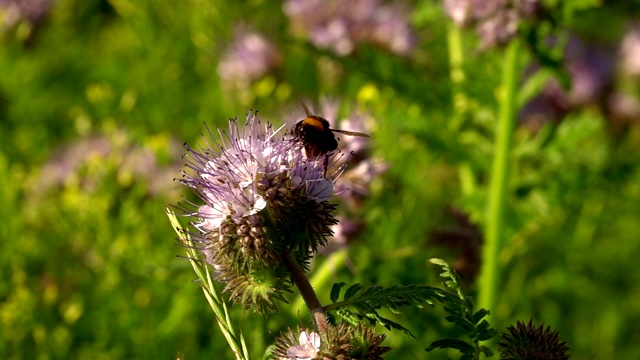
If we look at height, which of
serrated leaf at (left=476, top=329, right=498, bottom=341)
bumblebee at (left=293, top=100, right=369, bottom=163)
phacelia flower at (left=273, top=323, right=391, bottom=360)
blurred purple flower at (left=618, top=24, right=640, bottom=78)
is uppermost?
blurred purple flower at (left=618, top=24, right=640, bottom=78)

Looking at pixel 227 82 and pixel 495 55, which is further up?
pixel 227 82

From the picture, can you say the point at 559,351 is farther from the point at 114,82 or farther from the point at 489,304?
the point at 114,82

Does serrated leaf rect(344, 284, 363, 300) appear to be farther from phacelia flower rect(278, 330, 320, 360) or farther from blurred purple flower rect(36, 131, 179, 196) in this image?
blurred purple flower rect(36, 131, 179, 196)

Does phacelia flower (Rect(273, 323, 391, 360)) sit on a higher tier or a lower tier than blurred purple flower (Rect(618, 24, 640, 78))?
lower

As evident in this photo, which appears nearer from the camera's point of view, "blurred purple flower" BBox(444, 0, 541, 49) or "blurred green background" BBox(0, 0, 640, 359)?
"blurred purple flower" BBox(444, 0, 541, 49)

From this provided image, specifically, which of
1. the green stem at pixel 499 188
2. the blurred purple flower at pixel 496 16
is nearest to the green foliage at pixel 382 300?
the green stem at pixel 499 188

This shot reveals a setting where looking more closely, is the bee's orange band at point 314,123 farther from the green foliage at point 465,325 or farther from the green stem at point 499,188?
Answer: the green stem at point 499,188

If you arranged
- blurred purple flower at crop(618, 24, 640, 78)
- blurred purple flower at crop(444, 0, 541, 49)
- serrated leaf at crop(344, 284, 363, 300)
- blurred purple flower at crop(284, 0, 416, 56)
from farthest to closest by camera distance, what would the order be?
blurred purple flower at crop(618, 24, 640, 78), blurred purple flower at crop(284, 0, 416, 56), blurred purple flower at crop(444, 0, 541, 49), serrated leaf at crop(344, 284, 363, 300)

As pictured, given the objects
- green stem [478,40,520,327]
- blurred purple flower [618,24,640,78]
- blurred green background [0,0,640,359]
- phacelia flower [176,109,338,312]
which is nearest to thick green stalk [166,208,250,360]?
phacelia flower [176,109,338,312]

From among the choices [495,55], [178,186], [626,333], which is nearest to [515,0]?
[495,55]
